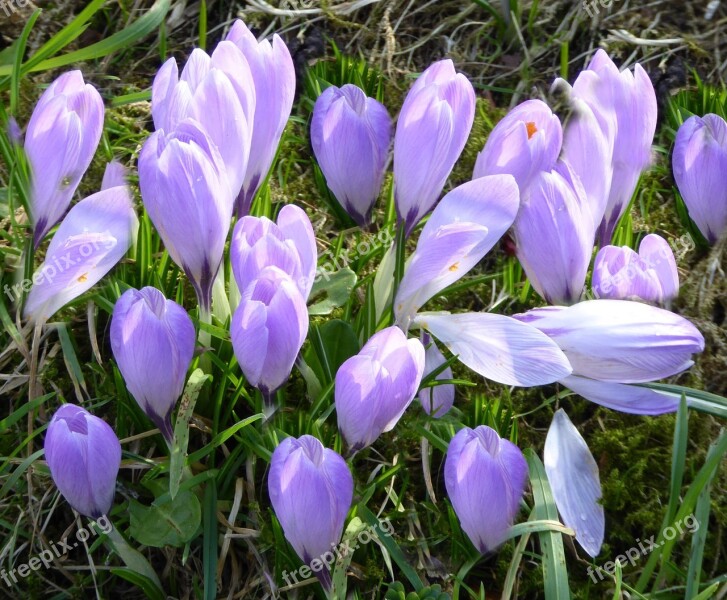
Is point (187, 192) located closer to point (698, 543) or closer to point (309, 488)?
point (309, 488)

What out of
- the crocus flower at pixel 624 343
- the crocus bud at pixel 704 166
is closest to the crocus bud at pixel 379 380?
the crocus flower at pixel 624 343

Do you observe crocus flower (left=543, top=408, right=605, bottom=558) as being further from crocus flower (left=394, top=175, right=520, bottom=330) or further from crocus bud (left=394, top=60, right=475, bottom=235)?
crocus bud (left=394, top=60, right=475, bottom=235)

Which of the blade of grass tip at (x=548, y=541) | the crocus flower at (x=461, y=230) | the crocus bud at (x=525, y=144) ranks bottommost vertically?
the blade of grass tip at (x=548, y=541)

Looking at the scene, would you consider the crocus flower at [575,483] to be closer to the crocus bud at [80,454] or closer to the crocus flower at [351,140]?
the crocus flower at [351,140]

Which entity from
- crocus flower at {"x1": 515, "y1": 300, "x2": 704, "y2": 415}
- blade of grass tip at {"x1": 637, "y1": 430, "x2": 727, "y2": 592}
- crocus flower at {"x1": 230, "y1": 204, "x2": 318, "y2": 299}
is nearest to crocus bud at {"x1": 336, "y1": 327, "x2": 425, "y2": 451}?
crocus flower at {"x1": 230, "y1": 204, "x2": 318, "y2": 299}

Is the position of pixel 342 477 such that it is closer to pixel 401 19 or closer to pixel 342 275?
pixel 342 275

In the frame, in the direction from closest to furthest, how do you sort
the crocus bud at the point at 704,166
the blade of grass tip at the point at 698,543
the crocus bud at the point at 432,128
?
the blade of grass tip at the point at 698,543 → the crocus bud at the point at 432,128 → the crocus bud at the point at 704,166

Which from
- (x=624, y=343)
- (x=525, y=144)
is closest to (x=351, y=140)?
(x=525, y=144)
